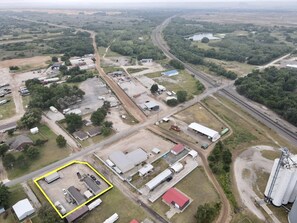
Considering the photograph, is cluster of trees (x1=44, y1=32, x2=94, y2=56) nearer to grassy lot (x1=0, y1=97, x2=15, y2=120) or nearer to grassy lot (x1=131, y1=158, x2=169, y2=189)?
grassy lot (x1=0, y1=97, x2=15, y2=120)

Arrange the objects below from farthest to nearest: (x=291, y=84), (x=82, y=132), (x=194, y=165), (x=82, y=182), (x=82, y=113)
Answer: (x=291, y=84), (x=82, y=113), (x=82, y=132), (x=194, y=165), (x=82, y=182)

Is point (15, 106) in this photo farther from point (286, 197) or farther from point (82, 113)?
point (286, 197)

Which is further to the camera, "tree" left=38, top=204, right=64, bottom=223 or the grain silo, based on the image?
the grain silo

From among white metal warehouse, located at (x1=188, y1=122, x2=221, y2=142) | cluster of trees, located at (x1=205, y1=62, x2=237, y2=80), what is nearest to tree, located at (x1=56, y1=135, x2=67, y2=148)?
white metal warehouse, located at (x1=188, y1=122, x2=221, y2=142)

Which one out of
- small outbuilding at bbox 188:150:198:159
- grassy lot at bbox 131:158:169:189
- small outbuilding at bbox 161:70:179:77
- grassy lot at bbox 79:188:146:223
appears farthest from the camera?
small outbuilding at bbox 161:70:179:77

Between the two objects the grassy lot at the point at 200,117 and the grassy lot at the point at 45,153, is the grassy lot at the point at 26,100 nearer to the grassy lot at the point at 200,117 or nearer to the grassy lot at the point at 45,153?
the grassy lot at the point at 45,153

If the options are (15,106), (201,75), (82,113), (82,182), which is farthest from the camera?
(201,75)

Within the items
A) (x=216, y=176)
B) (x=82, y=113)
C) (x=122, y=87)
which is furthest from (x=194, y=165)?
(x=122, y=87)

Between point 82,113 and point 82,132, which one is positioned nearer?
point 82,132
